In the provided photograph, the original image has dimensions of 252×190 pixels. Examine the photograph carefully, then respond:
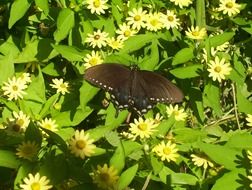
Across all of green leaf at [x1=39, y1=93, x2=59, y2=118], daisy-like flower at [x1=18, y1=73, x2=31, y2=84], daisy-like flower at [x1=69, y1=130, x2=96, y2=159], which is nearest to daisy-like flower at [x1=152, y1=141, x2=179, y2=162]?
daisy-like flower at [x1=69, y1=130, x2=96, y2=159]

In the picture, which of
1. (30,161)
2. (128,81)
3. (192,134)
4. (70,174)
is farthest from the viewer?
(128,81)

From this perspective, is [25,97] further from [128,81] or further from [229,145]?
[229,145]

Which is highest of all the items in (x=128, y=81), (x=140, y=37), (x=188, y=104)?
(x=140, y=37)

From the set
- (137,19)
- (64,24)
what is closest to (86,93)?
(64,24)

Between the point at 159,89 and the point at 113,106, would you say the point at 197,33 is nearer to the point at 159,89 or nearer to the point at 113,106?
the point at 159,89

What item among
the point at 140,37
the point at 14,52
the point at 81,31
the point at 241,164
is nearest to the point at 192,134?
the point at 241,164

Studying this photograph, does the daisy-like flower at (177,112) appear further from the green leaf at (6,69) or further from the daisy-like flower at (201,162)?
the green leaf at (6,69)
